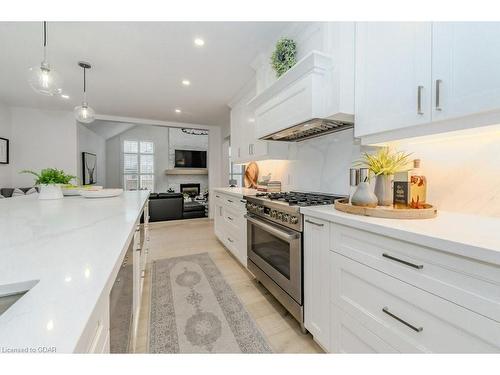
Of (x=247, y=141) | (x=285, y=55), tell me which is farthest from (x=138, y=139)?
(x=285, y=55)

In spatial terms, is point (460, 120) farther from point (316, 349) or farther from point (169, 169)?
point (169, 169)

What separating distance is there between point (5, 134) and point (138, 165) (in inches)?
175

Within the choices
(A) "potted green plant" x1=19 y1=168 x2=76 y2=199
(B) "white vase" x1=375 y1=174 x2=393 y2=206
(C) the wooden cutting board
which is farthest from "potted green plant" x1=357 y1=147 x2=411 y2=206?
(A) "potted green plant" x1=19 y1=168 x2=76 y2=199

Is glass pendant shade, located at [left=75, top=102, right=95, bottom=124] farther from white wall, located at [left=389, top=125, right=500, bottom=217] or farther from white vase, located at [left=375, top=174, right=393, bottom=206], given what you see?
white wall, located at [left=389, top=125, right=500, bottom=217]

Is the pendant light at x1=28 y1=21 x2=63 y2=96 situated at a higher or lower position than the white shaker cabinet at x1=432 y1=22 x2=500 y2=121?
higher

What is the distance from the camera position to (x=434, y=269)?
0.84 metres

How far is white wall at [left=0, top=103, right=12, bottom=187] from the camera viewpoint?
416 centimetres

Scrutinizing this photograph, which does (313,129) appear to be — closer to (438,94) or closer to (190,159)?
(438,94)

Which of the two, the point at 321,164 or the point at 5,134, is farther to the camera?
the point at 5,134

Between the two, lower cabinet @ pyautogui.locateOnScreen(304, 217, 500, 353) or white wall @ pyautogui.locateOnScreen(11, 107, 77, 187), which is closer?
lower cabinet @ pyautogui.locateOnScreen(304, 217, 500, 353)

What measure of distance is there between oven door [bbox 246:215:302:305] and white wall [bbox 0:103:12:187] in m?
5.08

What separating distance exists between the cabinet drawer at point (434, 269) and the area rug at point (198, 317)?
0.94m

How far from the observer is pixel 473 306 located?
744 millimetres
